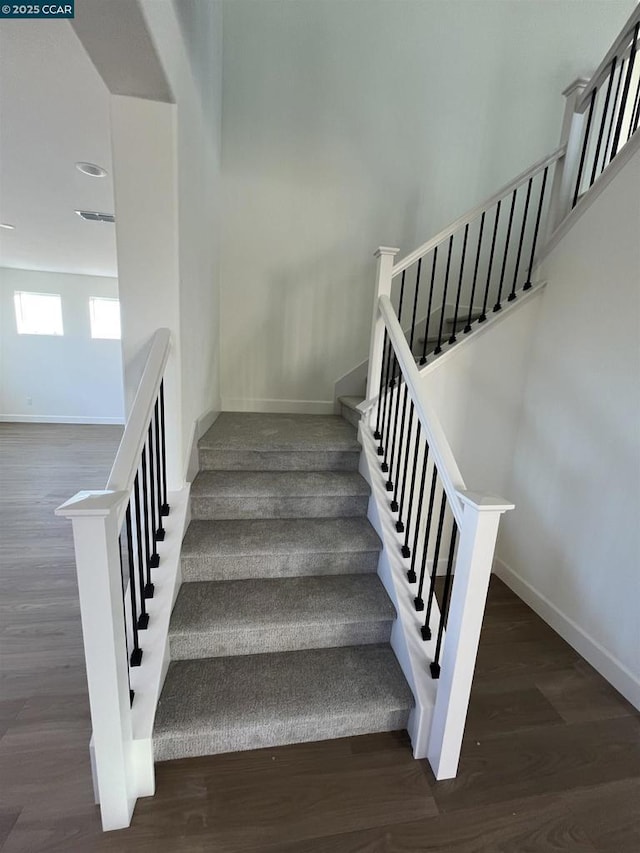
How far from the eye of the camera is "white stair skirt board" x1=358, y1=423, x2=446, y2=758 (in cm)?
140

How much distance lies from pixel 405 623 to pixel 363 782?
545 millimetres

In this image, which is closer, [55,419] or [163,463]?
[163,463]

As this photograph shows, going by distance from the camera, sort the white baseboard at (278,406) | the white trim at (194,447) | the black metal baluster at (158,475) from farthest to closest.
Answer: the white baseboard at (278,406), the white trim at (194,447), the black metal baluster at (158,475)

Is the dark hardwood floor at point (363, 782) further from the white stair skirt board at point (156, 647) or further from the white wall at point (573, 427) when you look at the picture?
the white wall at point (573, 427)

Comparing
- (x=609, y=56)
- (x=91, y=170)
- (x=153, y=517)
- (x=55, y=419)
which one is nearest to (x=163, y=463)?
(x=153, y=517)

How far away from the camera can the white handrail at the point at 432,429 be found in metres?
1.34

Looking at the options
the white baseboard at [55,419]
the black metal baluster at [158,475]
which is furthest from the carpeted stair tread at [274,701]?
the white baseboard at [55,419]

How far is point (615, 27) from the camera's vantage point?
3.20 meters

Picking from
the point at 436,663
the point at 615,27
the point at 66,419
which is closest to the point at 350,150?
the point at 615,27

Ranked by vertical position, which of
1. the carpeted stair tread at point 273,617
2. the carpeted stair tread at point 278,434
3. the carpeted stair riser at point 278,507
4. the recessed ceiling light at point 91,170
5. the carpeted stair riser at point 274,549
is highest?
the recessed ceiling light at point 91,170

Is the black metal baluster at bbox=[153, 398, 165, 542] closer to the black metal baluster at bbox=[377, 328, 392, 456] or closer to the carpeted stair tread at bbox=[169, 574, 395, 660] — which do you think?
the carpeted stair tread at bbox=[169, 574, 395, 660]

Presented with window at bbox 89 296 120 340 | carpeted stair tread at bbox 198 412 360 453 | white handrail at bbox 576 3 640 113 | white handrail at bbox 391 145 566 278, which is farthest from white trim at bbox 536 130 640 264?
window at bbox 89 296 120 340

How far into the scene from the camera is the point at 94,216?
3.76 m

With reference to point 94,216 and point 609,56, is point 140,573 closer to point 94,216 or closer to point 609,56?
point 609,56
